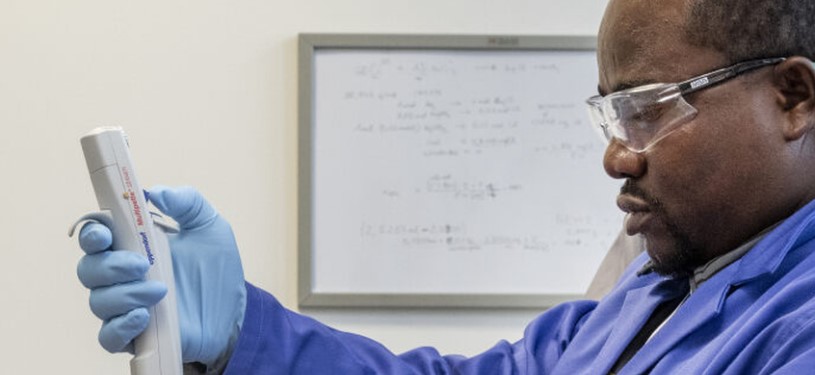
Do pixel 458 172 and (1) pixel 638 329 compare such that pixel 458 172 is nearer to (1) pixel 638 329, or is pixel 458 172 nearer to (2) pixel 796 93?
(1) pixel 638 329

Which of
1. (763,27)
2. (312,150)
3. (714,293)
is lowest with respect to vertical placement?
(714,293)

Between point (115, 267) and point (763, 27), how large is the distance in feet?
2.29

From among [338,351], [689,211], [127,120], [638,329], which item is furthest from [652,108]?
[127,120]

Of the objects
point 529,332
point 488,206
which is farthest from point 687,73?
point 488,206

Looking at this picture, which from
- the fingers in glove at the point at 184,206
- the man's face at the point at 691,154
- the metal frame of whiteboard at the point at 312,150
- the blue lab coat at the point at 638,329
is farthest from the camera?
the metal frame of whiteboard at the point at 312,150

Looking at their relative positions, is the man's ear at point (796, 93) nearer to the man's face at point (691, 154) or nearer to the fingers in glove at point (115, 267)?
the man's face at point (691, 154)

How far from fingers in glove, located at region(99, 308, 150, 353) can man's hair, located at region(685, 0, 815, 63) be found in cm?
66

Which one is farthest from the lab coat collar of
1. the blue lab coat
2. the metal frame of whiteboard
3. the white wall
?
the white wall

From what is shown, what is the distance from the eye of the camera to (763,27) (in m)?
0.95

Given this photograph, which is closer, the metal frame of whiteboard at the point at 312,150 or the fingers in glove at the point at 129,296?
the fingers in glove at the point at 129,296

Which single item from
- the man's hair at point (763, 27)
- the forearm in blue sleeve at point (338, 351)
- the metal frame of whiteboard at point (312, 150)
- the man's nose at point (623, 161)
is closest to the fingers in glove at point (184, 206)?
the forearm in blue sleeve at point (338, 351)

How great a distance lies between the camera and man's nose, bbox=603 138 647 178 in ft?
3.39

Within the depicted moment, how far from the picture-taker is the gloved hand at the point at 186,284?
1047mm

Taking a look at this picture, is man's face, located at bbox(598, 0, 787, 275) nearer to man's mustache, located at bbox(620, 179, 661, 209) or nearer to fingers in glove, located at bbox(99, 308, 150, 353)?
man's mustache, located at bbox(620, 179, 661, 209)
